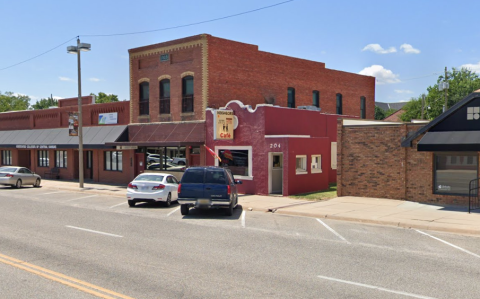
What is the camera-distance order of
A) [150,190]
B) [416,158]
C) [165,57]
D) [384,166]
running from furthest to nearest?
[165,57] < [384,166] < [416,158] < [150,190]

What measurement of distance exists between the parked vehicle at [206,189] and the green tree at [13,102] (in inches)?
3653

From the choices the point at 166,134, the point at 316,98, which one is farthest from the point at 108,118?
the point at 316,98

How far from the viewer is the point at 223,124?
945 inches

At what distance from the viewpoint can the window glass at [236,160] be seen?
24.1 metres

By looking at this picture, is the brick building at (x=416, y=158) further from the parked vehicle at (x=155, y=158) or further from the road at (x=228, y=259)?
the parked vehicle at (x=155, y=158)

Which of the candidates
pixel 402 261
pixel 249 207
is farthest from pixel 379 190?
pixel 402 261

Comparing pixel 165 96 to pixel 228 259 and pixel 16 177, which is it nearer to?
pixel 16 177

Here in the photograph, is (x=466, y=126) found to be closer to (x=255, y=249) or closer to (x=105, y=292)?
(x=255, y=249)

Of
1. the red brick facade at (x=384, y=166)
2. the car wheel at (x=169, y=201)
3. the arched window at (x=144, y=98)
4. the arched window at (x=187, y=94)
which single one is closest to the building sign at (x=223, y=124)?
the arched window at (x=187, y=94)

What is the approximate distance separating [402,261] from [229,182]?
806cm

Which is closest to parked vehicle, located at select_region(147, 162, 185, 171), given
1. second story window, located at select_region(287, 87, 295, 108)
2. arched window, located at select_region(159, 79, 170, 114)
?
arched window, located at select_region(159, 79, 170, 114)

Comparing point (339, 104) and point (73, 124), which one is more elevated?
point (339, 104)

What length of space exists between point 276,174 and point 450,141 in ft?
29.6

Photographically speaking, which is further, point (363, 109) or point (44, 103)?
point (44, 103)
